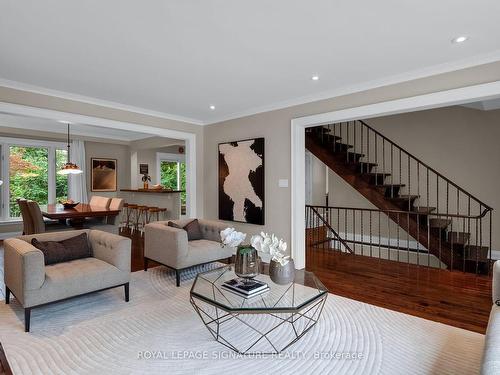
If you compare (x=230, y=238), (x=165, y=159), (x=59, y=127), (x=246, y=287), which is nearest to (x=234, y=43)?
(x=230, y=238)

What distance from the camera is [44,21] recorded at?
2236 mm

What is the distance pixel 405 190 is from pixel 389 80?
3.56 metres

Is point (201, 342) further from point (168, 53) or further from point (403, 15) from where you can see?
point (403, 15)

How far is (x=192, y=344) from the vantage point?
2.38 m

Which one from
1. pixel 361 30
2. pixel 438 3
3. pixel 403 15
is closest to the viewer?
pixel 438 3

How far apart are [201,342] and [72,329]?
1.21 meters

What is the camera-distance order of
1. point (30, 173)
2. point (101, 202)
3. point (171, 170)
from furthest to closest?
point (171, 170), point (30, 173), point (101, 202)

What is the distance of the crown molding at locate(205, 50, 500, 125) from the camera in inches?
113

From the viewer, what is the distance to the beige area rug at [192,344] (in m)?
2.09

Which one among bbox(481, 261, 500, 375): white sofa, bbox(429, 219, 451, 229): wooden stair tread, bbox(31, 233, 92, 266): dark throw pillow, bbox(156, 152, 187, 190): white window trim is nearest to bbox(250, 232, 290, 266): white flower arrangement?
bbox(481, 261, 500, 375): white sofa

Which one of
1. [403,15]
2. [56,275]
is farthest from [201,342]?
[403,15]

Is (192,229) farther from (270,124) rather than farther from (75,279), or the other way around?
(270,124)

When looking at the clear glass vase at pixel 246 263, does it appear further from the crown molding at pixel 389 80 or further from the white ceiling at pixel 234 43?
the crown molding at pixel 389 80

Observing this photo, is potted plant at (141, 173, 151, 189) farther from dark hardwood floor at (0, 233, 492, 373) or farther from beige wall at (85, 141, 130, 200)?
dark hardwood floor at (0, 233, 492, 373)
